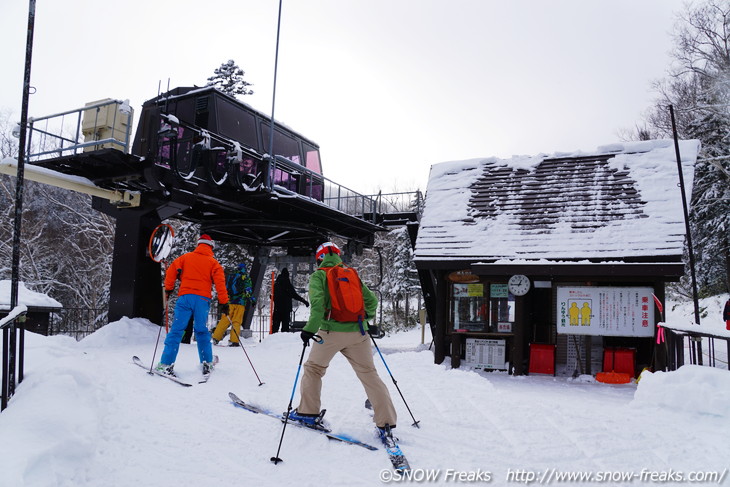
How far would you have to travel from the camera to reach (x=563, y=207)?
10.8 metres

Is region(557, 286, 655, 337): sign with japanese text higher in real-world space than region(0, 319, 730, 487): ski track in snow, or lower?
higher

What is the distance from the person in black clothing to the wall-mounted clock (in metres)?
6.44

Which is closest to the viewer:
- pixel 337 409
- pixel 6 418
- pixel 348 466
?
pixel 6 418

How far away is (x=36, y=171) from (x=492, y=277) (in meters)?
9.11

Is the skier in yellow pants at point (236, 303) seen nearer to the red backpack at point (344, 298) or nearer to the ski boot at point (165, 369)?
the ski boot at point (165, 369)

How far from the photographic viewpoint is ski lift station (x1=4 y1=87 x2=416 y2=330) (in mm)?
9664

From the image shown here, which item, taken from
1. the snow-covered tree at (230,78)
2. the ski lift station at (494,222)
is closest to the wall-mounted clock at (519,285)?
the ski lift station at (494,222)

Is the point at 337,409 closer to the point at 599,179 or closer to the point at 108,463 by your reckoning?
the point at 108,463

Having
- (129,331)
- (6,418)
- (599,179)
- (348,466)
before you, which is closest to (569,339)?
(599,179)

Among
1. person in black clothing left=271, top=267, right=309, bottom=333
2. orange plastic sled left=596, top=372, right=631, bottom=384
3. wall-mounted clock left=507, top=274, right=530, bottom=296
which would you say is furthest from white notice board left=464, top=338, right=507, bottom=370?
person in black clothing left=271, top=267, right=309, bottom=333

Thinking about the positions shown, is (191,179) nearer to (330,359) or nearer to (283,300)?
(283,300)

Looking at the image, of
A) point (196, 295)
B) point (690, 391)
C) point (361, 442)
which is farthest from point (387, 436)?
point (196, 295)

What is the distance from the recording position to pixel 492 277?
33.4 ft

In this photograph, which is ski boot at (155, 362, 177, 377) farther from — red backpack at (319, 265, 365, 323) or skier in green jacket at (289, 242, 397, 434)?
red backpack at (319, 265, 365, 323)
